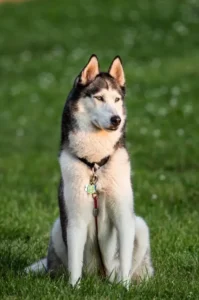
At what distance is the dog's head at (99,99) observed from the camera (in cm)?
616

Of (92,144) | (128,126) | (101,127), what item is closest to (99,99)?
(101,127)

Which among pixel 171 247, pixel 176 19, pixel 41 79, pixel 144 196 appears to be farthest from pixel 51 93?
pixel 171 247

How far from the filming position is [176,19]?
2673cm

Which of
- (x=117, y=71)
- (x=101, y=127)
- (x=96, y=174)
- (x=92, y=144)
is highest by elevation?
(x=117, y=71)

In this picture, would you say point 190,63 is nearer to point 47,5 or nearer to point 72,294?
point 47,5

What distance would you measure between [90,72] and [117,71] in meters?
0.25

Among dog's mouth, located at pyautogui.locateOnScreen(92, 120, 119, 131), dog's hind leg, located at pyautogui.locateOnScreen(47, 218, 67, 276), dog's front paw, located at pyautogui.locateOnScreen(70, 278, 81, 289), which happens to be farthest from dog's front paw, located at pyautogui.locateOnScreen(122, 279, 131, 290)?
dog's mouth, located at pyautogui.locateOnScreen(92, 120, 119, 131)

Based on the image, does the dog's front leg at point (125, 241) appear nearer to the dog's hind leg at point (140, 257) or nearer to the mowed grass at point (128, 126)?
the mowed grass at point (128, 126)

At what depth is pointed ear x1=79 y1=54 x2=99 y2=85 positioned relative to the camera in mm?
6361

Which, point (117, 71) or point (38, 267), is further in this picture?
point (38, 267)

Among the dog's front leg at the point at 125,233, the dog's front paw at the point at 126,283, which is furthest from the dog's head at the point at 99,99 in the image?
the dog's front paw at the point at 126,283

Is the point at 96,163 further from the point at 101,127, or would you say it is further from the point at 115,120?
the point at 115,120

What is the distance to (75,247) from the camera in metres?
6.27

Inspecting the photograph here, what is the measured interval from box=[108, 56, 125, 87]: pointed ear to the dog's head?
50 millimetres
